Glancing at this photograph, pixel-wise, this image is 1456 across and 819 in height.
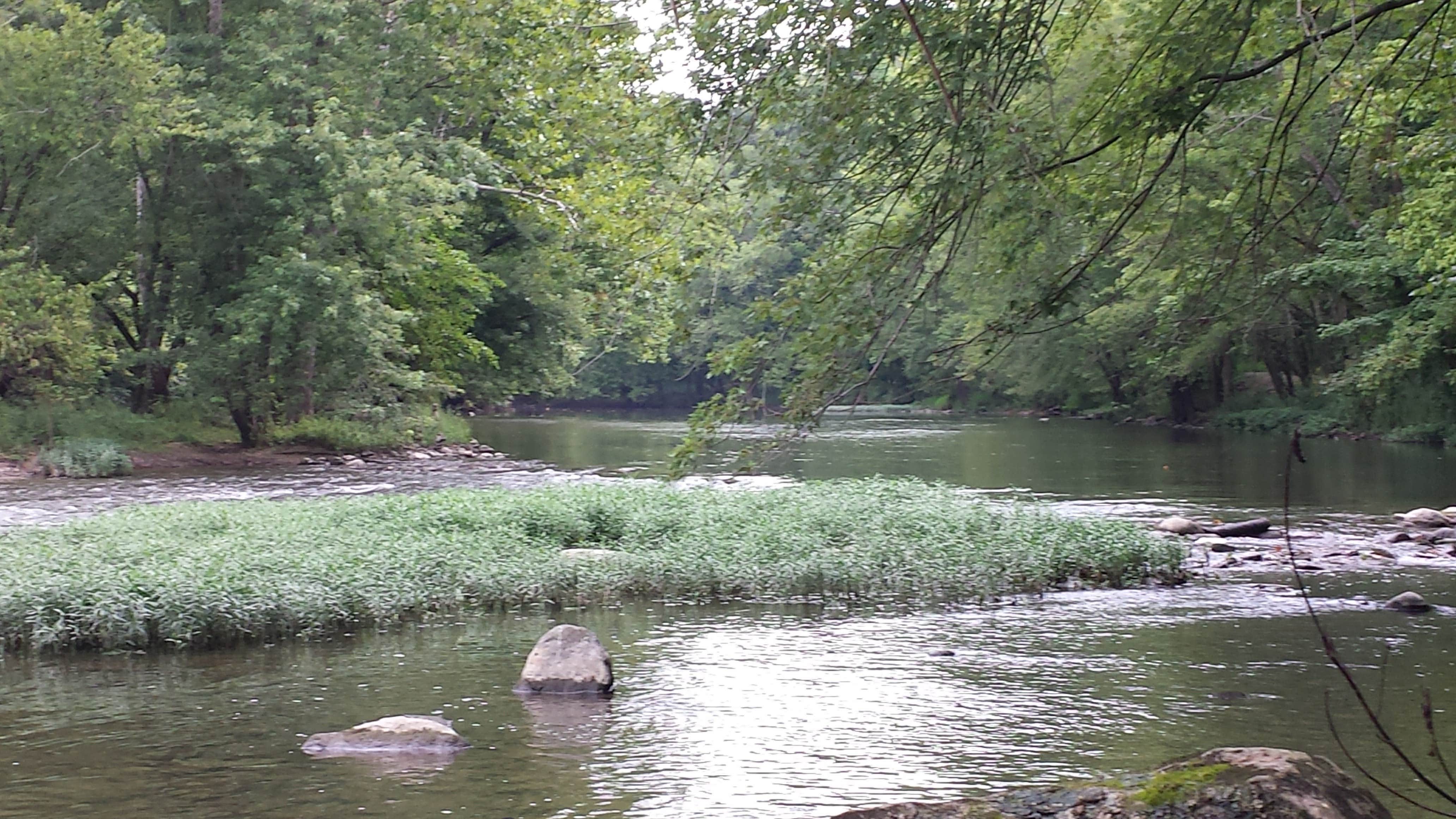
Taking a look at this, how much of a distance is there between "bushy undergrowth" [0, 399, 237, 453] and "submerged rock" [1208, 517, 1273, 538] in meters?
21.7

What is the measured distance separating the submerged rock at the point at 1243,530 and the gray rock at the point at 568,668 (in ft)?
37.4

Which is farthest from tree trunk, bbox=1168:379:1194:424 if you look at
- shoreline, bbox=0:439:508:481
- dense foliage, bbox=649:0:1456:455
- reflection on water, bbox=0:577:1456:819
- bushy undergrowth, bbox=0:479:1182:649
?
dense foliage, bbox=649:0:1456:455

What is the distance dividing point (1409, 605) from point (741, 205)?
8.61m

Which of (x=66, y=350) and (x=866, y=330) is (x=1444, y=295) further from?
(x=66, y=350)

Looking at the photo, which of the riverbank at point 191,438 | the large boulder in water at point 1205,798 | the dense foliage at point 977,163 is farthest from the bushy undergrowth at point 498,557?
the riverbank at point 191,438

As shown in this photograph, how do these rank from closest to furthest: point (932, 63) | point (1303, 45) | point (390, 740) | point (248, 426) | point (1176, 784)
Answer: point (1176, 784) < point (932, 63) < point (1303, 45) < point (390, 740) < point (248, 426)

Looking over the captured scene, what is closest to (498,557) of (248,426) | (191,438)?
(248,426)

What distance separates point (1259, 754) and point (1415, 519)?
632 inches

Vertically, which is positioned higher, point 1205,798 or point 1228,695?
point 1205,798

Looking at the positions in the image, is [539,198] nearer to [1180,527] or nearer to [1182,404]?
[1180,527]

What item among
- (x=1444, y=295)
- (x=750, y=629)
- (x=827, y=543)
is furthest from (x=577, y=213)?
(x=1444, y=295)

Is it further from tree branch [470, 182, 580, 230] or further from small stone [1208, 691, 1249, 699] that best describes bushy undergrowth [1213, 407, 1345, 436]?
small stone [1208, 691, 1249, 699]

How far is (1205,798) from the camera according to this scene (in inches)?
159

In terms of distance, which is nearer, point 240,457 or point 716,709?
point 716,709
